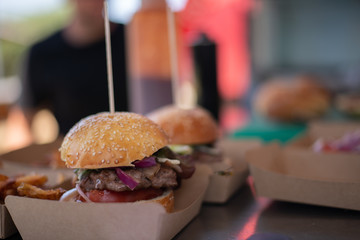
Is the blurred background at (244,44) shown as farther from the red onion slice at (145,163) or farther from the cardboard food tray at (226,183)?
the red onion slice at (145,163)

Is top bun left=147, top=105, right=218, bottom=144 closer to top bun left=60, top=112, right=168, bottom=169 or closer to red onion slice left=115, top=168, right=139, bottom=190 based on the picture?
top bun left=60, top=112, right=168, bottom=169

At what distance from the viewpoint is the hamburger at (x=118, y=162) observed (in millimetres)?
1557

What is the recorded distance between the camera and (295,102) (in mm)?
4316

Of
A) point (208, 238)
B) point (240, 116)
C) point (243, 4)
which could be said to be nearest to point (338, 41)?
point (243, 4)

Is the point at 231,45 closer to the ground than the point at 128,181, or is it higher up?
higher up

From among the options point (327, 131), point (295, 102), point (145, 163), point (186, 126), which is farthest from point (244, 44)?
point (145, 163)

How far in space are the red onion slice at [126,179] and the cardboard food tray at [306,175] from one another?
0.57 metres

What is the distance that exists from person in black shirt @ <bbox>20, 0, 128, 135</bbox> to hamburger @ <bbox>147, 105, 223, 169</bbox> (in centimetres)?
240

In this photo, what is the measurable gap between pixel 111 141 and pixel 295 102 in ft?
10.1

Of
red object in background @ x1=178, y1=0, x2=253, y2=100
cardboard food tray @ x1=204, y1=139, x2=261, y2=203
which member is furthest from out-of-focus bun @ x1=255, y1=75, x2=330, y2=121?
red object in background @ x1=178, y1=0, x2=253, y2=100

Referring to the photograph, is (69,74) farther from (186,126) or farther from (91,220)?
(91,220)

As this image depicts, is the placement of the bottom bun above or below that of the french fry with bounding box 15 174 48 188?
below

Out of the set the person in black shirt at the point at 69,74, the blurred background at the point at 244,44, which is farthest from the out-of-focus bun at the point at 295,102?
the person in black shirt at the point at 69,74

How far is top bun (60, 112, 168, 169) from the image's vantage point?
61.1 inches
